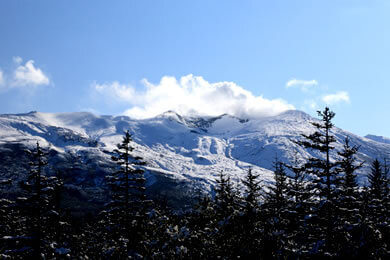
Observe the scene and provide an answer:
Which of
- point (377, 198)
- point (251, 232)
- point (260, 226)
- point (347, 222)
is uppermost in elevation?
point (377, 198)

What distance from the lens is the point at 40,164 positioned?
22734mm

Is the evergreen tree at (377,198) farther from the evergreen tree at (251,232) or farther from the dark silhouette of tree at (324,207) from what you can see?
the evergreen tree at (251,232)

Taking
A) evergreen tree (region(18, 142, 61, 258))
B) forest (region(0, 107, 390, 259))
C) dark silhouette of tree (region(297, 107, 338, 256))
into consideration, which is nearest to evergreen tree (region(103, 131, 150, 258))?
forest (region(0, 107, 390, 259))

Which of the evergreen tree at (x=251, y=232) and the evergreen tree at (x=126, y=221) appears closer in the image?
the evergreen tree at (x=251, y=232)

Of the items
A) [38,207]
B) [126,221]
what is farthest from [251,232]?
[38,207]

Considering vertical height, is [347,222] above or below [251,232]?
above

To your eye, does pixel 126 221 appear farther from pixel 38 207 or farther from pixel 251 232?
pixel 251 232

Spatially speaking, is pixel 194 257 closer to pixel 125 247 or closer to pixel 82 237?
pixel 125 247

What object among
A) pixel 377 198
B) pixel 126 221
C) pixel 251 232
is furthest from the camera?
pixel 377 198

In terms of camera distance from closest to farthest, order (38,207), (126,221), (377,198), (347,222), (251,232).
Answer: (347,222)
(251,232)
(38,207)
(126,221)
(377,198)

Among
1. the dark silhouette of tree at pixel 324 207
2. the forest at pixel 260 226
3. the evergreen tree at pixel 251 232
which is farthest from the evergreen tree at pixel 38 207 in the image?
the dark silhouette of tree at pixel 324 207

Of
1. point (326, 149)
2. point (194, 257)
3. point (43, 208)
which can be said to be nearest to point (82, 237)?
point (43, 208)

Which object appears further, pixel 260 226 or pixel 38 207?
pixel 260 226

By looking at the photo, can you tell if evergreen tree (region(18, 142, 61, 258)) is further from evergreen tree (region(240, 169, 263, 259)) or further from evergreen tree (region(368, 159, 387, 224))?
evergreen tree (region(368, 159, 387, 224))
